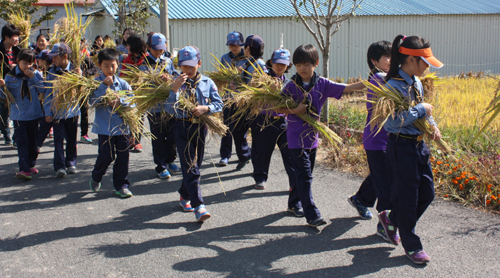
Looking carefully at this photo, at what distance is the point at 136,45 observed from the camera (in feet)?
20.7

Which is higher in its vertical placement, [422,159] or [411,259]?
[422,159]

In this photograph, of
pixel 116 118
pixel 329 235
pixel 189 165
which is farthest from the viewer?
pixel 116 118

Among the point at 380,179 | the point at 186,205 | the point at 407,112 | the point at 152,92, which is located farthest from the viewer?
the point at 186,205

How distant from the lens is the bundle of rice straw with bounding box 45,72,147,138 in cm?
499

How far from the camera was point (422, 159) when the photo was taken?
3.41 m

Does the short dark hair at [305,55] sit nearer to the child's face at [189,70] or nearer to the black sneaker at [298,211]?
the child's face at [189,70]

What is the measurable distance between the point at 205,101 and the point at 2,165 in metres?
4.00

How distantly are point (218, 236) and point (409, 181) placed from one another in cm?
177

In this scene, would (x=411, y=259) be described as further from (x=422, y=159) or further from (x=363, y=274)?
(x=422, y=159)

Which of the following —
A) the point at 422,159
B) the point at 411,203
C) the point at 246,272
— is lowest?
the point at 246,272

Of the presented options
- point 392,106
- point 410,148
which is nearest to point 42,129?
→ point 392,106

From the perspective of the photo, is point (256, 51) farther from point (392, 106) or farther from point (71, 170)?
point (71, 170)

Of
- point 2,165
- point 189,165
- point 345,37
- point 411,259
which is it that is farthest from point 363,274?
point 345,37

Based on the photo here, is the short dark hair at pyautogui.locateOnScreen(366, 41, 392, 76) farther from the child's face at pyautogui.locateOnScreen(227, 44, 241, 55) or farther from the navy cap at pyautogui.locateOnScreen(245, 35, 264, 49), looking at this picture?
the child's face at pyautogui.locateOnScreen(227, 44, 241, 55)
